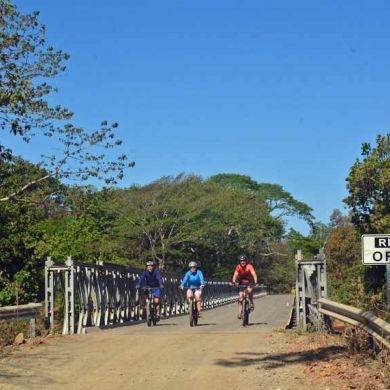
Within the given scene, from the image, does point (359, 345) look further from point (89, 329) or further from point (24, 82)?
point (24, 82)

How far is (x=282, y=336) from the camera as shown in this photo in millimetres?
12344

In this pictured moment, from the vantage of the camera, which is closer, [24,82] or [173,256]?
[24,82]

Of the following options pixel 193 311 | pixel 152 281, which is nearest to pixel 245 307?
pixel 193 311

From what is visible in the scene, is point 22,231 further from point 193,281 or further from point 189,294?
point 189,294

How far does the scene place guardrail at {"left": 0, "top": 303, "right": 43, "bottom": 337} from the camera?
1230 centimetres

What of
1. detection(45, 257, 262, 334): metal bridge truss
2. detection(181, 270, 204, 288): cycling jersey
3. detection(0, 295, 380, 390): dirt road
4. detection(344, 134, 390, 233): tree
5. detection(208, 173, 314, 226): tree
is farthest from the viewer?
detection(208, 173, 314, 226): tree

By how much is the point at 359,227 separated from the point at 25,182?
66.9 ft

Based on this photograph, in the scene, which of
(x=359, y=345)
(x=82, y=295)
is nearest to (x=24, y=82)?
(x=82, y=295)

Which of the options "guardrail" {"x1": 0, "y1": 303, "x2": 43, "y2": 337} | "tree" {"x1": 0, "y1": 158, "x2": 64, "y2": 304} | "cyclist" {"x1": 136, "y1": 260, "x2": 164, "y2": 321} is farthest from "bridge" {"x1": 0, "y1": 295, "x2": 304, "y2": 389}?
"tree" {"x1": 0, "y1": 158, "x2": 64, "y2": 304}

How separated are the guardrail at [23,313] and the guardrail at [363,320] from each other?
549 centimetres

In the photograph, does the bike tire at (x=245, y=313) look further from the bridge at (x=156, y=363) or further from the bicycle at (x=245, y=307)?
the bridge at (x=156, y=363)

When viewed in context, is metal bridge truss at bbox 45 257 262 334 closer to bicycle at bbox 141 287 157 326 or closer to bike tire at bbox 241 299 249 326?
bicycle at bbox 141 287 157 326

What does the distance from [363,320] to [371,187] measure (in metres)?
29.8

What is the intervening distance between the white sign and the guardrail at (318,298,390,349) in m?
0.76
